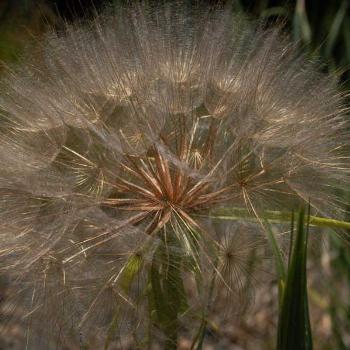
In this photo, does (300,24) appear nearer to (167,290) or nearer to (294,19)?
(294,19)

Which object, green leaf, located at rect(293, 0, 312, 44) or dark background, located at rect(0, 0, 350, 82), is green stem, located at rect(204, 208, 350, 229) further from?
green leaf, located at rect(293, 0, 312, 44)

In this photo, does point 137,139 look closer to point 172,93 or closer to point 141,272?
point 172,93

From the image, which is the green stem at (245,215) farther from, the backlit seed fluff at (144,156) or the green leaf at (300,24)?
the green leaf at (300,24)

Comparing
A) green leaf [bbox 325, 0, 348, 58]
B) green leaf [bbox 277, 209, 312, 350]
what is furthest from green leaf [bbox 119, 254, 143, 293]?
green leaf [bbox 325, 0, 348, 58]

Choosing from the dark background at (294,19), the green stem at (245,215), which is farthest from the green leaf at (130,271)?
the dark background at (294,19)

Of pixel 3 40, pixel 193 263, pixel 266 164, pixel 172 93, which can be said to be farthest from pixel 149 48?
pixel 3 40

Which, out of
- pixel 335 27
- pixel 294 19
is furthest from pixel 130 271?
pixel 335 27
